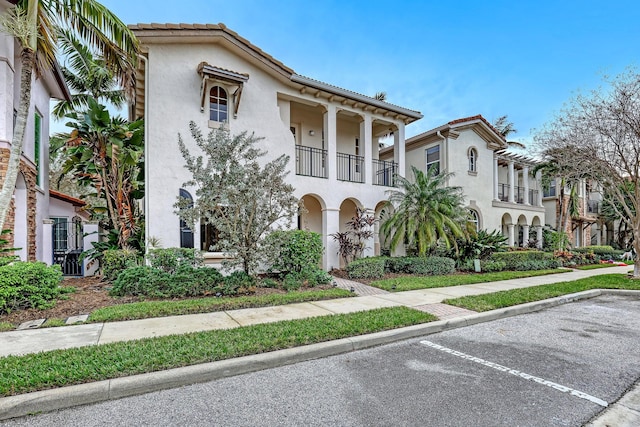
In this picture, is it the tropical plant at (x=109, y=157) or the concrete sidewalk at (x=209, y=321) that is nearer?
the concrete sidewalk at (x=209, y=321)

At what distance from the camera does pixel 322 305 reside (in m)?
7.43

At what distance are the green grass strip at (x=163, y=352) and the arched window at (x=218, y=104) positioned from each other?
26.0ft

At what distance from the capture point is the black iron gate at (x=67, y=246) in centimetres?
1218

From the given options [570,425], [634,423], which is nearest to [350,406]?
[570,425]

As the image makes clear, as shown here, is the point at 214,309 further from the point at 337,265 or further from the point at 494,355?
the point at 337,265

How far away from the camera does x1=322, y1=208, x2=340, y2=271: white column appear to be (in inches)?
512

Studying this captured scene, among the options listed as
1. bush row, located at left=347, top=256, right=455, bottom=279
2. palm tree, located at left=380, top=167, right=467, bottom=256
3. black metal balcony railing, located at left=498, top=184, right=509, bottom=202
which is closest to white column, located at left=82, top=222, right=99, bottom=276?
bush row, located at left=347, top=256, right=455, bottom=279

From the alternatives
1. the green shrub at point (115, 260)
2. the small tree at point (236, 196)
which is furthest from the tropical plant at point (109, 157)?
the small tree at point (236, 196)

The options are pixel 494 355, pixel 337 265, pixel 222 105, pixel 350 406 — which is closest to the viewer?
pixel 350 406

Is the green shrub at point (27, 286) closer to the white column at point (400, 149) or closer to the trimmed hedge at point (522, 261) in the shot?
the white column at point (400, 149)

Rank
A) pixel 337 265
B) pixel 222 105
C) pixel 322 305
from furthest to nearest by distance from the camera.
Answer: pixel 337 265
pixel 222 105
pixel 322 305

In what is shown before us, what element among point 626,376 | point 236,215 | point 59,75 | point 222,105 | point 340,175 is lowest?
point 626,376

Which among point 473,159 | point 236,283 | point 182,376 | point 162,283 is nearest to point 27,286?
point 162,283

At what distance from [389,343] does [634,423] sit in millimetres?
2820
